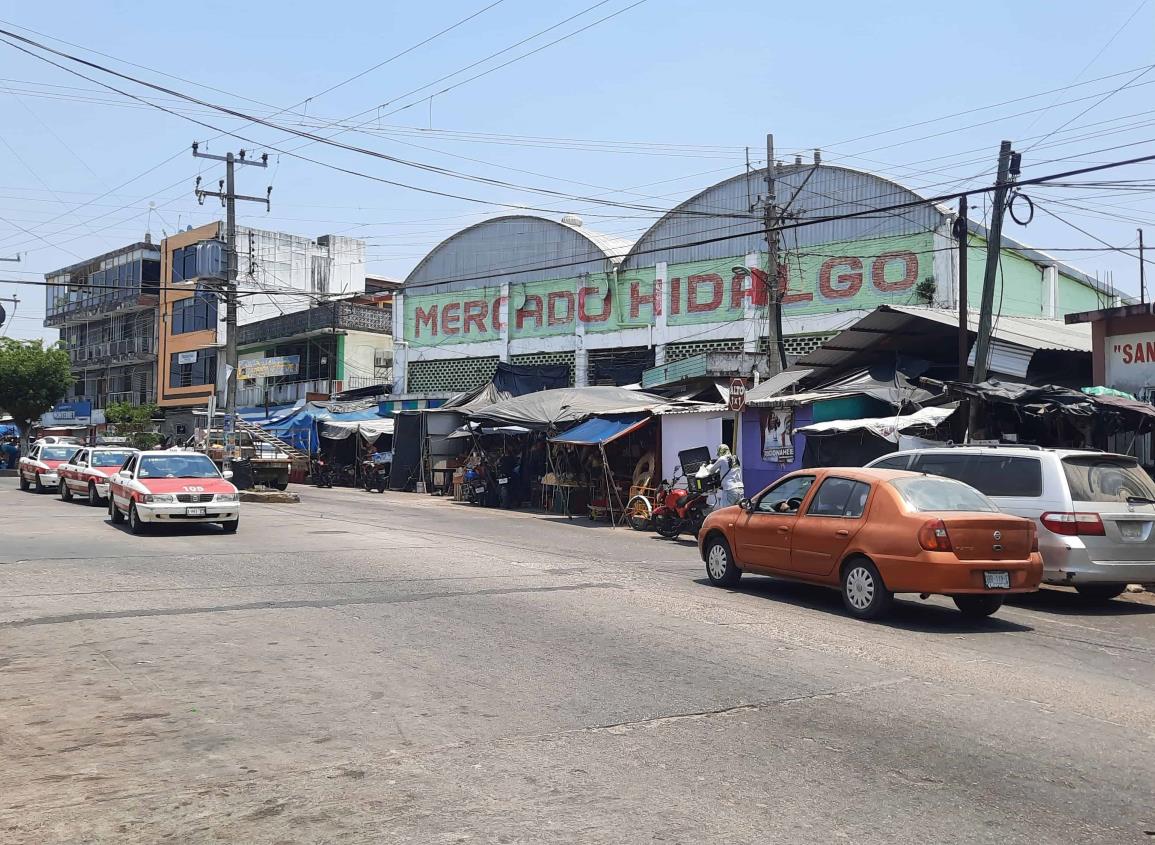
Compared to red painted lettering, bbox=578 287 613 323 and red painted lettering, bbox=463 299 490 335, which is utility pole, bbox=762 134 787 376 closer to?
red painted lettering, bbox=578 287 613 323

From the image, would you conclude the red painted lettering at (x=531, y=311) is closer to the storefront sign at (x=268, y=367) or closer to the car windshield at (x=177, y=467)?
the storefront sign at (x=268, y=367)

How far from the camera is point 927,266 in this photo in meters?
29.7

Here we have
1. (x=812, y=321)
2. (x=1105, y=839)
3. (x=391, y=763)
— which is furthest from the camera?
(x=812, y=321)

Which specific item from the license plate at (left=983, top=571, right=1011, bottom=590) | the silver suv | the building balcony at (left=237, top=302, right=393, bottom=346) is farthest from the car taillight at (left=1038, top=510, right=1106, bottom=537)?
the building balcony at (left=237, top=302, right=393, bottom=346)

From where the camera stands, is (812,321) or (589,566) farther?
(812,321)

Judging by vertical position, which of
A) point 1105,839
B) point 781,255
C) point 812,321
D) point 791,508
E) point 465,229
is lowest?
point 1105,839

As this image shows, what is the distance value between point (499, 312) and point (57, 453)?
17656mm

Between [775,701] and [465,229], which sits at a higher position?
[465,229]

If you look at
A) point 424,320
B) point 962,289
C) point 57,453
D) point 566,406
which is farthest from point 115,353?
point 962,289

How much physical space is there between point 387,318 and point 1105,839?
5073 cm

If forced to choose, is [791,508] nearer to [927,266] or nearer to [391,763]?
[391,763]

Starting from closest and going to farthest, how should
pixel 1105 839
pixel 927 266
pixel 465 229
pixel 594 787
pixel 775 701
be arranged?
pixel 1105 839, pixel 594 787, pixel 775 701, pixel 927 266, pixel 465 229

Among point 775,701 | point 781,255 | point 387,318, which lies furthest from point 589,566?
point 387,318

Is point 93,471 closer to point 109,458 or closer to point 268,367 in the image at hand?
point 109,458
